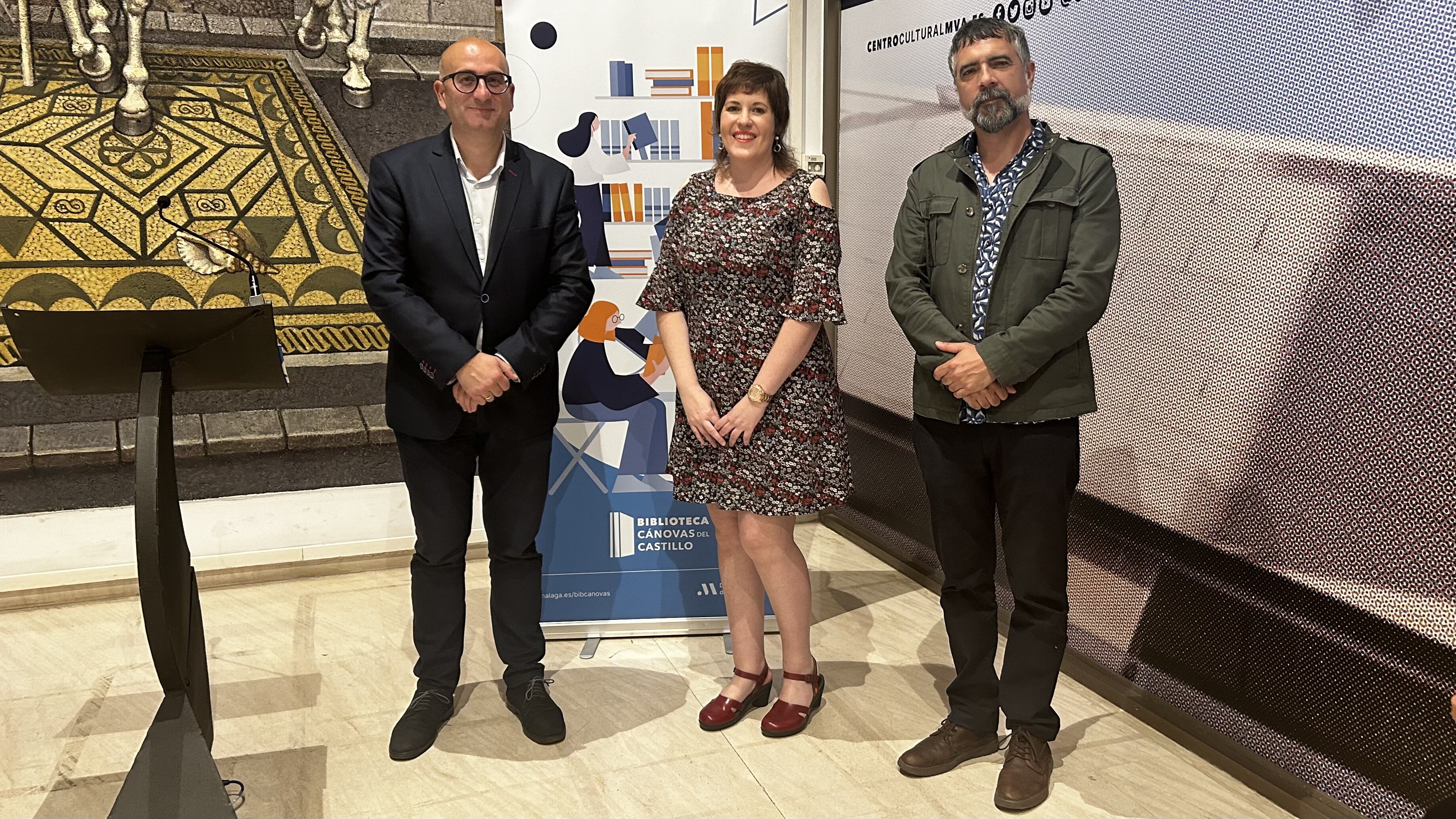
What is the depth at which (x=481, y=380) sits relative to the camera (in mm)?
2445

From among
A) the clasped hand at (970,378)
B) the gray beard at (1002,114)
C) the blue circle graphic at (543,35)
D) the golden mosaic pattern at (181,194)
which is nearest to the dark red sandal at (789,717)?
the clasped hand at (970,378)

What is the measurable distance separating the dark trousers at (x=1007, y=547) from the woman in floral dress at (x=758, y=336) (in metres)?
0.31

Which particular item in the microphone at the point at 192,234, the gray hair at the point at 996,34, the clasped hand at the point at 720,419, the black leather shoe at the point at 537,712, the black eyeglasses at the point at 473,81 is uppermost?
the gray hair at the point at 996,34

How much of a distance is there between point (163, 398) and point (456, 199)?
2.65 ft

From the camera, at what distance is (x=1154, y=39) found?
2.59 meters

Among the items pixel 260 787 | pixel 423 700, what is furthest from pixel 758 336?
pixel 260 787

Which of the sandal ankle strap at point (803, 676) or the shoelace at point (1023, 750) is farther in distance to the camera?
the sandal ankle strap at point (803, 676)

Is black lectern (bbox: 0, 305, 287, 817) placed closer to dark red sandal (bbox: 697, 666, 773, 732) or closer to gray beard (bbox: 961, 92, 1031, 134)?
dark red sandal (bbox: 697, 666, 773, 732)

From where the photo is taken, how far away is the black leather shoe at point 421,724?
261 cm

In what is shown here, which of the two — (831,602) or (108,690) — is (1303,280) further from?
(108,690)

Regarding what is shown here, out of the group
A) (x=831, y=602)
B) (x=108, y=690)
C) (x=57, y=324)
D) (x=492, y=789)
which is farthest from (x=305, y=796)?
(x=831, y=602)

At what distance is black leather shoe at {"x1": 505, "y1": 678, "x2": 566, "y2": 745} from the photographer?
268 centimetres

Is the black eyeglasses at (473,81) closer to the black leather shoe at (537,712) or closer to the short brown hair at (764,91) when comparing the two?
the short brown hair at (764,91)

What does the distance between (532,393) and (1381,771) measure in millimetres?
2121
